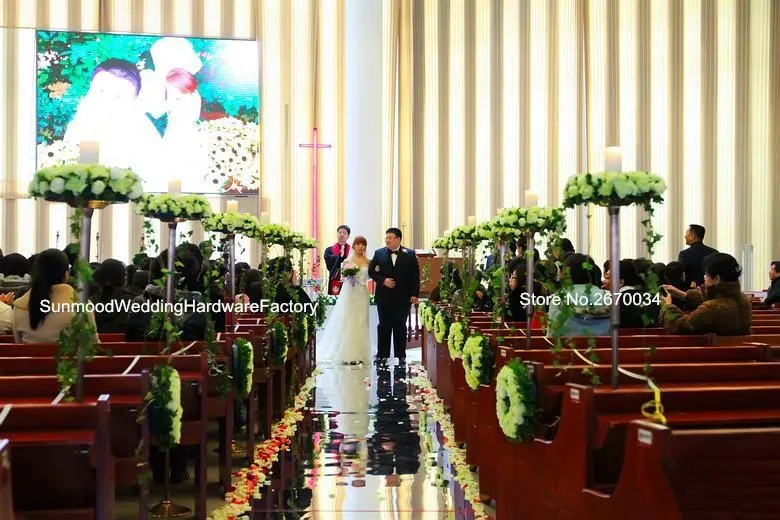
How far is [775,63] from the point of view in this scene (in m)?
15.3

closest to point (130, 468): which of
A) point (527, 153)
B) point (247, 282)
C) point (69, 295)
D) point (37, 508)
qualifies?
point (37, 508)

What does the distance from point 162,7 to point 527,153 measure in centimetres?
661

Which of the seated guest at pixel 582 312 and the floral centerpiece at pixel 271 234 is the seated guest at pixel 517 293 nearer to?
the seated guest at pixel 582 312

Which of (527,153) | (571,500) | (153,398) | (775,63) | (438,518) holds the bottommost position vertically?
(438,518)

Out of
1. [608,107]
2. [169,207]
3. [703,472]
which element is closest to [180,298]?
[169,207]

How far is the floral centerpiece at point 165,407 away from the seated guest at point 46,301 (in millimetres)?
768

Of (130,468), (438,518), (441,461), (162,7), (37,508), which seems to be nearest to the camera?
(37,508)

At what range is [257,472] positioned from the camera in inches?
193

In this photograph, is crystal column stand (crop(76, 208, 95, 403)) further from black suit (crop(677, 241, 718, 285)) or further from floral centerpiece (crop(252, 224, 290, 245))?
black suit (crop(677, 241, 718, 285))

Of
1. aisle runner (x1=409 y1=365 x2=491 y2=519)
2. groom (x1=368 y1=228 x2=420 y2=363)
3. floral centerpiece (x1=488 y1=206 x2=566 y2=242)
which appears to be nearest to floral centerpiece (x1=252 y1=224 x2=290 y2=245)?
aisle runner (x1=409 y1=365 x2=491 y2=519)

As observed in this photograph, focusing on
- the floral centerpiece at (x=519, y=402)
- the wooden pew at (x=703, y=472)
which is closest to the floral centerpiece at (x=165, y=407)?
the floral centerpiece at (x=519, y=402)

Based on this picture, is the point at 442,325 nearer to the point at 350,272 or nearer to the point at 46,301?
the point at 350,272

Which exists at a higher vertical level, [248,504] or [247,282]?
[247,282]

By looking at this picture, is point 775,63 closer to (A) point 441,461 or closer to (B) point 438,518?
(A) point 441,461
